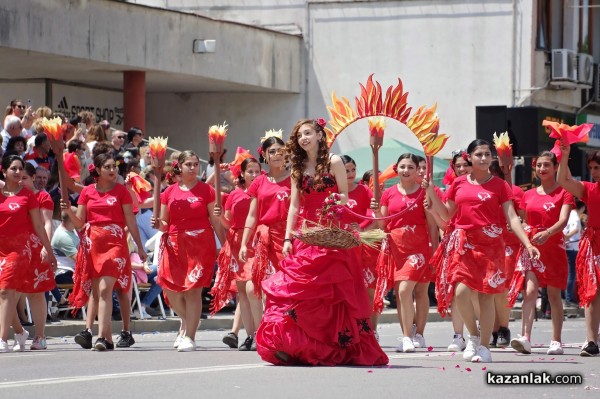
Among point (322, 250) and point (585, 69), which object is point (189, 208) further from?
point (585, 69)

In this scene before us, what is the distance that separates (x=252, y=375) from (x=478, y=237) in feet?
9.47

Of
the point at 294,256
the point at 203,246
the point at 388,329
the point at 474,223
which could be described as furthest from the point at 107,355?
the point at 388,329

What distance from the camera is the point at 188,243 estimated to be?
1448 cm

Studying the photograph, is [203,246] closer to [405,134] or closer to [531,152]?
[531,152]

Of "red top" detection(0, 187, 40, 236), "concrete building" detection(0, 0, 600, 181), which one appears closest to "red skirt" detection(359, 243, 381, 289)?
"red top" detection(0, 187, 40, 236)

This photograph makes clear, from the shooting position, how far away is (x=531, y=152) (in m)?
20.8

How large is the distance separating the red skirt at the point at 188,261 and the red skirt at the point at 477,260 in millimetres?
2639

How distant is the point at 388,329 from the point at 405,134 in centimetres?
1358

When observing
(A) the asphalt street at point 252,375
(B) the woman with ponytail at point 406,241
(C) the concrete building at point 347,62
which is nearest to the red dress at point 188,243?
(A) the asphalt street at point 252,375

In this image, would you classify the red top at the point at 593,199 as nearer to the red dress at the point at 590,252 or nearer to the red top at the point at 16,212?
the red dress at the point at 590,252

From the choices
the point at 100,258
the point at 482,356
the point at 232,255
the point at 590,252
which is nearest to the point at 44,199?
the point at 100,258

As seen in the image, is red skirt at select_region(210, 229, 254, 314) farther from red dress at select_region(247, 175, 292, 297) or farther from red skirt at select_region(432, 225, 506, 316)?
red skirt at select_region(432, 225, 506, 316)

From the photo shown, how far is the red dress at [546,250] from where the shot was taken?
45.2 ft

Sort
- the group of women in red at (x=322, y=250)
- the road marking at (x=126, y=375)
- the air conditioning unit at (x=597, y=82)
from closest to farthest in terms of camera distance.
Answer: the road marking at (x=126, y=375), the group of women in red at (x=322, y=250), the air conditioning unit at (x=597, y=82)
